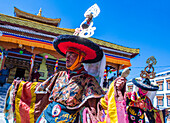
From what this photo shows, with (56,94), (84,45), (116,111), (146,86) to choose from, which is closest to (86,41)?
(84,45)

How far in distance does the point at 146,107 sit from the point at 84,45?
152 centimetres

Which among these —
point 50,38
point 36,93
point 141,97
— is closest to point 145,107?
point 141,97

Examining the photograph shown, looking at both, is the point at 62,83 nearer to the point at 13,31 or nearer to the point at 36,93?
the point at 36,93

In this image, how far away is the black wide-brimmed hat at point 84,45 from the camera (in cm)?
212

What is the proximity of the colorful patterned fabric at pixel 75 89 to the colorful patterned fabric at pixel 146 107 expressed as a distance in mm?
829

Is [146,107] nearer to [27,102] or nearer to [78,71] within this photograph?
[78,71]

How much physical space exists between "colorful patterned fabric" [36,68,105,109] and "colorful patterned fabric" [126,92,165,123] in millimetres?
829

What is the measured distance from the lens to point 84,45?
2160 millimetres

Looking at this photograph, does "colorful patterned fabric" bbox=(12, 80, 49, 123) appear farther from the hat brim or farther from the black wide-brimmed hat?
the hat brim

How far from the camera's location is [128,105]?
2479mm

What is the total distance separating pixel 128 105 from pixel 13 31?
9926 millimetres

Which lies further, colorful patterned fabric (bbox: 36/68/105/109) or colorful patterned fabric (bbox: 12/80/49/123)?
colorful patterned fabric (bbox: 12/80/49/123)

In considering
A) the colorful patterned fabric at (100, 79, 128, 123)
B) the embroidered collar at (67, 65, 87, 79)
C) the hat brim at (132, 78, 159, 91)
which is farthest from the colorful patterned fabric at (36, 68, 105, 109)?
the hat brim at (132, 78, 159, 91)

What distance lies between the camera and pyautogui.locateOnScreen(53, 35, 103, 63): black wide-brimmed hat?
2.12m
